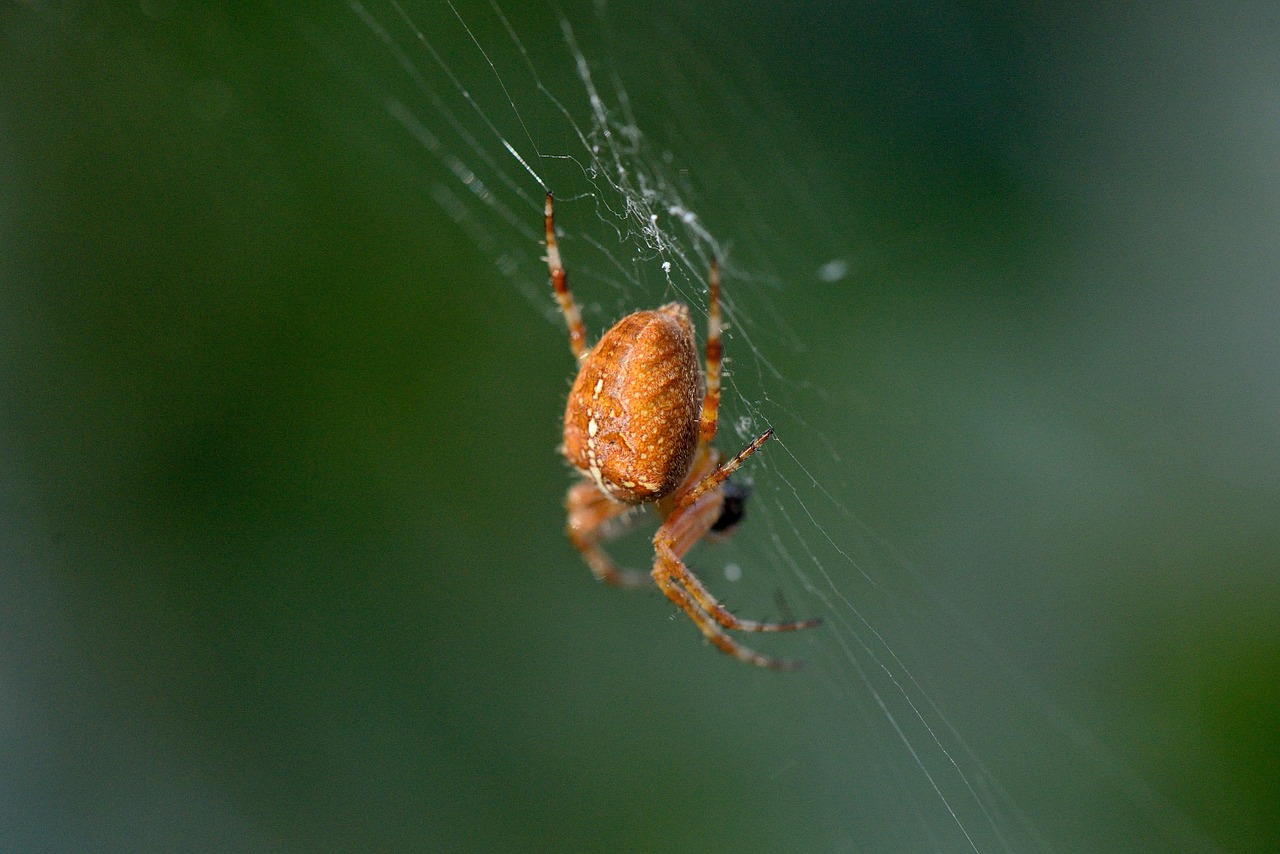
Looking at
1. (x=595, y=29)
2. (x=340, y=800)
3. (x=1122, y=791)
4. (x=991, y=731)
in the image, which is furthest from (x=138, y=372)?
(x=1122, y=791)

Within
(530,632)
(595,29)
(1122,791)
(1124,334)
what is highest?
(595,29)

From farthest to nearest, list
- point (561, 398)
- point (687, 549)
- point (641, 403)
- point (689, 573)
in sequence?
point (561, 398), point (687, 549), point (689, 573), point (641, 403)

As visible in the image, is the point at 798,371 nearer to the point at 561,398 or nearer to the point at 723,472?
the point at 561,398

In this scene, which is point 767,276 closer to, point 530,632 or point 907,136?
point 907,136

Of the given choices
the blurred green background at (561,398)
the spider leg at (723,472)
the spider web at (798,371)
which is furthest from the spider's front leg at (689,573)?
the blurred green background at (561,398)

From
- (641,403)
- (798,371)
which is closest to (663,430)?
(641,403)

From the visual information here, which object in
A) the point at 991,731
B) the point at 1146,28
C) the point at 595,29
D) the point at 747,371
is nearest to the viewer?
the point at 747,371

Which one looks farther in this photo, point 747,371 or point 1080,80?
point 1080,80
